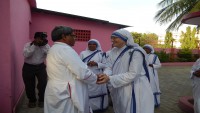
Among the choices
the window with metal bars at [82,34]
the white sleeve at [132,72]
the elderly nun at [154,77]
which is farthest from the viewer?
the window with metal bars at [82,34]

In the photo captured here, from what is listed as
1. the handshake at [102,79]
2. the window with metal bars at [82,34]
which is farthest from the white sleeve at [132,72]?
the window with metal bars at [82,34]

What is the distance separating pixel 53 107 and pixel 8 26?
2.17 m

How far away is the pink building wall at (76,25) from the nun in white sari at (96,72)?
5823 millimetres

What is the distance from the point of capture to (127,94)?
333 centimetres

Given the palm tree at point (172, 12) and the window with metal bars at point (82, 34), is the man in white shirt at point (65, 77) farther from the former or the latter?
the palm tree at point (172, 12)

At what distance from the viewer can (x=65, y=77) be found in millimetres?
2975

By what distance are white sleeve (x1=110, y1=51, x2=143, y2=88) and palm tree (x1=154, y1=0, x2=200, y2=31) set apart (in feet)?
43.4

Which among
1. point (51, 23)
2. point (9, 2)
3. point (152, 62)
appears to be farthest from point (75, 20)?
point (9, 2)

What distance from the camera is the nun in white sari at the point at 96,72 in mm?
5457

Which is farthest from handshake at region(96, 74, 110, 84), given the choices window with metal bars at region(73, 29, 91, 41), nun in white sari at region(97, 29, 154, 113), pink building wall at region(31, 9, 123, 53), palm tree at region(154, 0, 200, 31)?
palm tree at region(154, 0, 200, 31)

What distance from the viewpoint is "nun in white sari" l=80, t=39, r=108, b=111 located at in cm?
546

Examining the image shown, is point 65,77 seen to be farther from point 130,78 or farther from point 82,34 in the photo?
point 82,34

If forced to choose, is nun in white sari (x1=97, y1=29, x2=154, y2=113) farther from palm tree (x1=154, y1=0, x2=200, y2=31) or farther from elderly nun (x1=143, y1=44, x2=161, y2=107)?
palm tree (x1=154, y1=0, x2=200, y2=31)

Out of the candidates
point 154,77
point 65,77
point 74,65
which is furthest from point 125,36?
point 154,77
